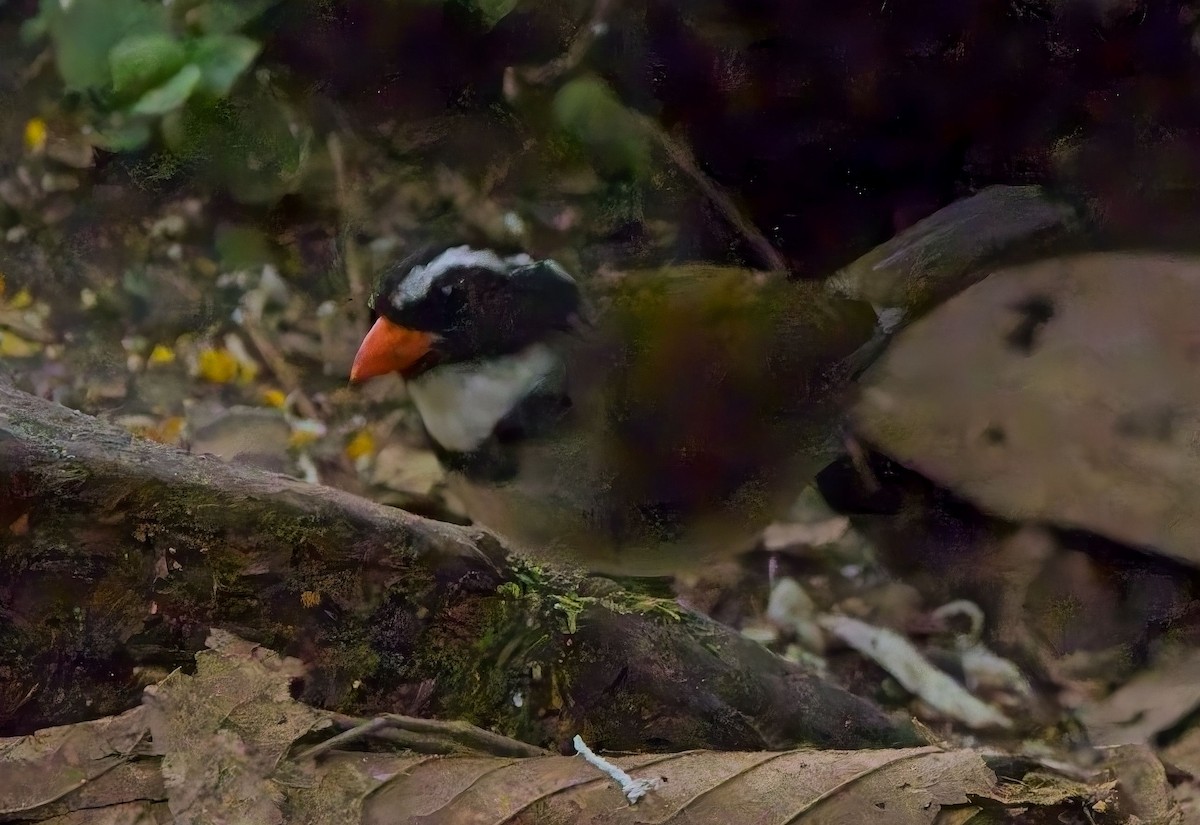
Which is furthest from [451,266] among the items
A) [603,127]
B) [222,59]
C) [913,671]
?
[913,671]

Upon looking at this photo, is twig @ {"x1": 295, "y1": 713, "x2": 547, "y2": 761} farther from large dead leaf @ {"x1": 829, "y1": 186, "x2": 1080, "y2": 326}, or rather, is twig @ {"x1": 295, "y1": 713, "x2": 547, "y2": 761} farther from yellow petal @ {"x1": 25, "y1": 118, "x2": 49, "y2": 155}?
yellow petal @ {"x1": 25, "y1": 118, "x2": 49, "y2": 155}

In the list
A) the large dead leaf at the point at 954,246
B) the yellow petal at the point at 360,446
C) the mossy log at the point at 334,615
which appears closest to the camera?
the mossy log at the point at 334,615

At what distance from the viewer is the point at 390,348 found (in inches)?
48.3

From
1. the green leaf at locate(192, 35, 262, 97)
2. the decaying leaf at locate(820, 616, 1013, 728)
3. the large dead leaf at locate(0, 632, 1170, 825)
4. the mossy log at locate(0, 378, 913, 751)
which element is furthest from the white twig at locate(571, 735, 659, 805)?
the green leaf at locate(192, 35, 262, 97)

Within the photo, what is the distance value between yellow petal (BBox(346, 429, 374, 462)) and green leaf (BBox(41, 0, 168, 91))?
63 cm

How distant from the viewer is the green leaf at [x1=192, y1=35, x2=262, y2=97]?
1243mm

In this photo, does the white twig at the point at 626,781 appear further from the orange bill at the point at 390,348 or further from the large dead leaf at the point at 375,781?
the orange bill at the point at 390,348

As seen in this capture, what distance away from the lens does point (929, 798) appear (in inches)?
35.7

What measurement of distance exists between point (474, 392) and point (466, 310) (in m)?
0.12

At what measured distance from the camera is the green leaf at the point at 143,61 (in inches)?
49.3

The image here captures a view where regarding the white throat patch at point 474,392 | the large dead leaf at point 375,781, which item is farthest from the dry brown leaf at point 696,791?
the white throat patch at point 474,392

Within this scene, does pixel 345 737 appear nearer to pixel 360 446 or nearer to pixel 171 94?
pixel 360 446

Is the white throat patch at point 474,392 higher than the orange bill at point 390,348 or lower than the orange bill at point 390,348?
lower

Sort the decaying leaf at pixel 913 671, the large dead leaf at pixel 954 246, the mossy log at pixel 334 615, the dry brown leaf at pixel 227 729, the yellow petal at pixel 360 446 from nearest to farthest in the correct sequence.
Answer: the dry brown leaf at pixel 227 729 < the mossy log at pixel 334 615 < the large dead leaf at pixel 954 246 < the decaying leaf at pixel 913 671 < the yellow petal at pixel 360 446
